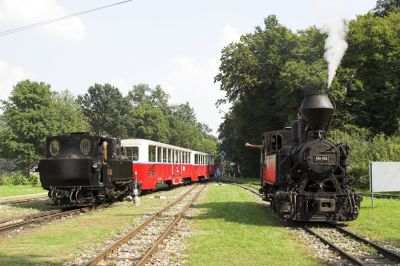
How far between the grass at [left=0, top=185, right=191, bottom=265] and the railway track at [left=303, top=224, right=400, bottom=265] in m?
4.91

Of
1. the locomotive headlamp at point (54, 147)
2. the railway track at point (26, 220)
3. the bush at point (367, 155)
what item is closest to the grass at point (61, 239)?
the railway track at point (26, 220)

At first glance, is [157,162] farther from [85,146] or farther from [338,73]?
[338,73]

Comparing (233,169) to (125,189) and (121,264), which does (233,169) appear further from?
(121,264)

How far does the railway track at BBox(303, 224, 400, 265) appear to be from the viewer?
8711 millimetres

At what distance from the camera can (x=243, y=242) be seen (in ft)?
34.3

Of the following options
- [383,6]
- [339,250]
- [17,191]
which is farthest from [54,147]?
[383,6]

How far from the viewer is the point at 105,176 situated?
18.4 m

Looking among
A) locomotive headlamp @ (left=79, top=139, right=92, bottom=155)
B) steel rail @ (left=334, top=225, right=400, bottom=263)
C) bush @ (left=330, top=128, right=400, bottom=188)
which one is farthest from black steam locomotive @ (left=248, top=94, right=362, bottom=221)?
bush @ (left=330, top=128, right=400, bottom=188)

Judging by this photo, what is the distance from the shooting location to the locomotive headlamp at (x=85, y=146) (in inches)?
704

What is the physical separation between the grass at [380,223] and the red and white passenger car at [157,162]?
1087 centimetres

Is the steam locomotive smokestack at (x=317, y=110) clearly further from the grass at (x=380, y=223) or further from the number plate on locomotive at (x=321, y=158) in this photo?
the grass at (x=380, y=223)

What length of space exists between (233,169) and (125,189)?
49.7 metres

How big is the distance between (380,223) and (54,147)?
1144 centimetres

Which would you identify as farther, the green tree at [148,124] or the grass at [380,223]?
the green tree at [148,124]
